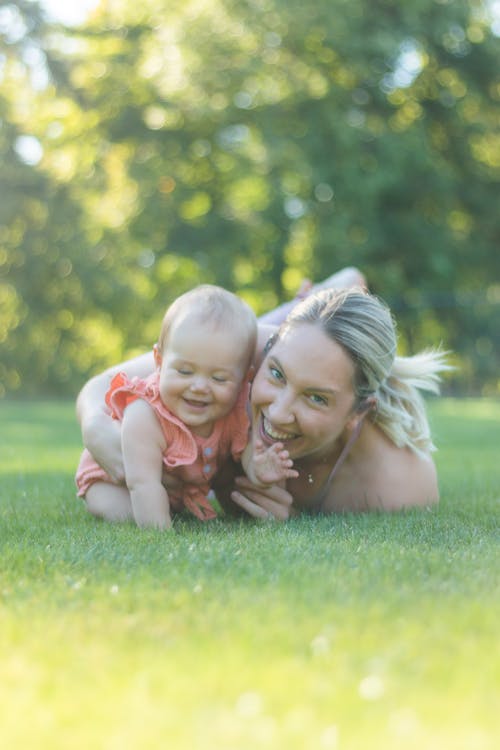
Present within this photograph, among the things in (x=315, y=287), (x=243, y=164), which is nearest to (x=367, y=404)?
(x=315, y=287)

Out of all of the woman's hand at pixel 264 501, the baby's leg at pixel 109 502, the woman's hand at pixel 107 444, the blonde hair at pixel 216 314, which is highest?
the blonde hair at pixel 216 314

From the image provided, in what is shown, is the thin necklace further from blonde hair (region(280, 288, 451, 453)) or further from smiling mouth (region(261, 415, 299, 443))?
smiling mouth (region(261, 415, 299, 443))

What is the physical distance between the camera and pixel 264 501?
508 centimetres

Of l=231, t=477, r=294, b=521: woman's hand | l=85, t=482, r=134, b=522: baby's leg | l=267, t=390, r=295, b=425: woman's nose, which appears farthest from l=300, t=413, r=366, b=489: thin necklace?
l=85, t=482, r=134, b=522: baby's leg

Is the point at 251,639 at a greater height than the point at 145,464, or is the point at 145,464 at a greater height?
the point at 251,639

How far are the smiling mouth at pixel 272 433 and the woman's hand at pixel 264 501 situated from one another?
0.34 metres

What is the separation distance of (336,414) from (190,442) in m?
0.73

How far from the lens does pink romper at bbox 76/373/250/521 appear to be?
16.3ft

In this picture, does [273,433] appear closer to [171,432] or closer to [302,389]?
[302,389]

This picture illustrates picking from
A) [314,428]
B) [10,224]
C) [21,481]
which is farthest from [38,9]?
[314,428]

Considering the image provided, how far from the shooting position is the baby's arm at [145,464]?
4.82 metres

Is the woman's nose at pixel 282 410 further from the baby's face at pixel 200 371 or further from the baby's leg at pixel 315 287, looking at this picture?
the baby's leg at pixel 315 287

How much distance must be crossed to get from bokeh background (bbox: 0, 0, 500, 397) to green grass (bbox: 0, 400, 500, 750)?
25.0 meters

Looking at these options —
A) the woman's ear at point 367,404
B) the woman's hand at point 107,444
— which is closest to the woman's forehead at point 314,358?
the woman's ear at point 367,404
